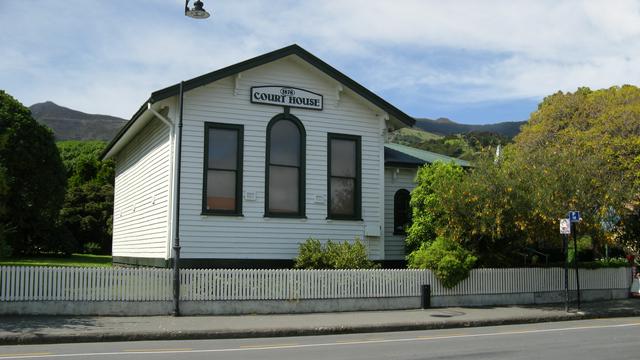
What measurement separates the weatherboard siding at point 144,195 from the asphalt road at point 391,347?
678cm

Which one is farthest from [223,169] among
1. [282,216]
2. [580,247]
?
[580,247]

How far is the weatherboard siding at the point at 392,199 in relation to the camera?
23.3 metres

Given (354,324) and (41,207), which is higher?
(41,207)

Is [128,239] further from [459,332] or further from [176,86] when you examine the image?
[459,332]

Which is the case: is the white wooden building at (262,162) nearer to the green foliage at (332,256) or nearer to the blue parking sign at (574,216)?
the green foliage at (332,256)

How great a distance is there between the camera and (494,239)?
68.0 feet

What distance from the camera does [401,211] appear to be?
78.9 feet

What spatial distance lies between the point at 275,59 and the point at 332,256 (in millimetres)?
6078

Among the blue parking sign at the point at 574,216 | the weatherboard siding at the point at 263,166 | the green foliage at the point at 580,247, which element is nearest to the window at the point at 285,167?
the weatherboard siding at the point at 263,166

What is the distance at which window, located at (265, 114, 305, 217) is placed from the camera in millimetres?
20172

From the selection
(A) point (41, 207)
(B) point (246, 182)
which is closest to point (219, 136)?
(B) point (246, 182)

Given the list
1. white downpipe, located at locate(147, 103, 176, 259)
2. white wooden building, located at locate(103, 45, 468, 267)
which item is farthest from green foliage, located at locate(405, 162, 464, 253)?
white downpipe, located at locate(147, 103, 176, 259)

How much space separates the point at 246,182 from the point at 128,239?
7.30 m

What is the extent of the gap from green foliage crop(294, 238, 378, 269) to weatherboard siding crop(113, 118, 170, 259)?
12.9ft
